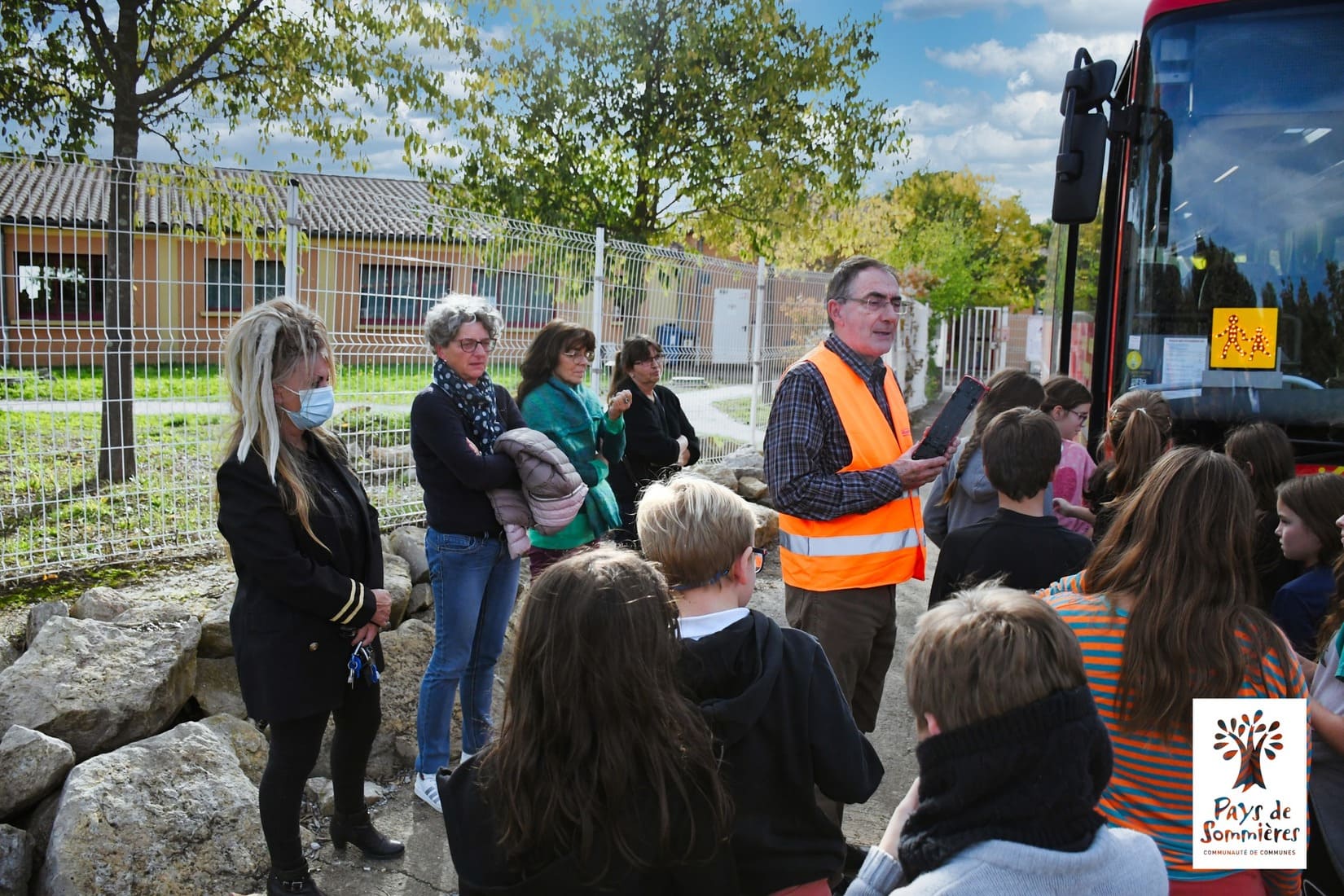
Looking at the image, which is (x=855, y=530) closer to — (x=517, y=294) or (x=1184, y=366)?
(x=1184, y=366)

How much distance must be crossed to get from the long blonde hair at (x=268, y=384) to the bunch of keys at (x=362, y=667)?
426 mm

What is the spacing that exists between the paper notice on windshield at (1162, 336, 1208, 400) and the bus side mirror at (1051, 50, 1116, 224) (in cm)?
74

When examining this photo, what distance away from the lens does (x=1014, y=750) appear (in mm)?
1542

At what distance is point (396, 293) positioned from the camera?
6.19m

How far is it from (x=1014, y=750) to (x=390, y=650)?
383 cm

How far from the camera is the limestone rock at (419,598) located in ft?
18.0

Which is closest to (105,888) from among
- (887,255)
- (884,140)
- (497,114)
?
(497,114)

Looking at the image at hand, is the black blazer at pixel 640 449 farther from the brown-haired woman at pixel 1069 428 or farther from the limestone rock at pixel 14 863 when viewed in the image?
the limestone rock at pixel 14 863

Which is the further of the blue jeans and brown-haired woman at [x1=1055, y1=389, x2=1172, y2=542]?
the blue jeans

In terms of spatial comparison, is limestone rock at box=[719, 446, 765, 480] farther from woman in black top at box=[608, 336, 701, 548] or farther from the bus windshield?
the bus windshield

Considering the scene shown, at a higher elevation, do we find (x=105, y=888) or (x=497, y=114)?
(x=497, y=114)

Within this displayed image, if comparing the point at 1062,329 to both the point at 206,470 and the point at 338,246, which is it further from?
the point at 206,470

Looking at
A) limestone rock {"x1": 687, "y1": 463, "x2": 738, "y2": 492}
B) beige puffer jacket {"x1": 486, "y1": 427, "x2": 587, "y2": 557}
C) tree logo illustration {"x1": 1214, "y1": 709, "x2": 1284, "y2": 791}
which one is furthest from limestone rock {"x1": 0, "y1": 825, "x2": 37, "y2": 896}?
limestone rock {"x1": 687, "y1": 463, "x2": 738, "y2": 492}

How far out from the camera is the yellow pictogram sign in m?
4.77
